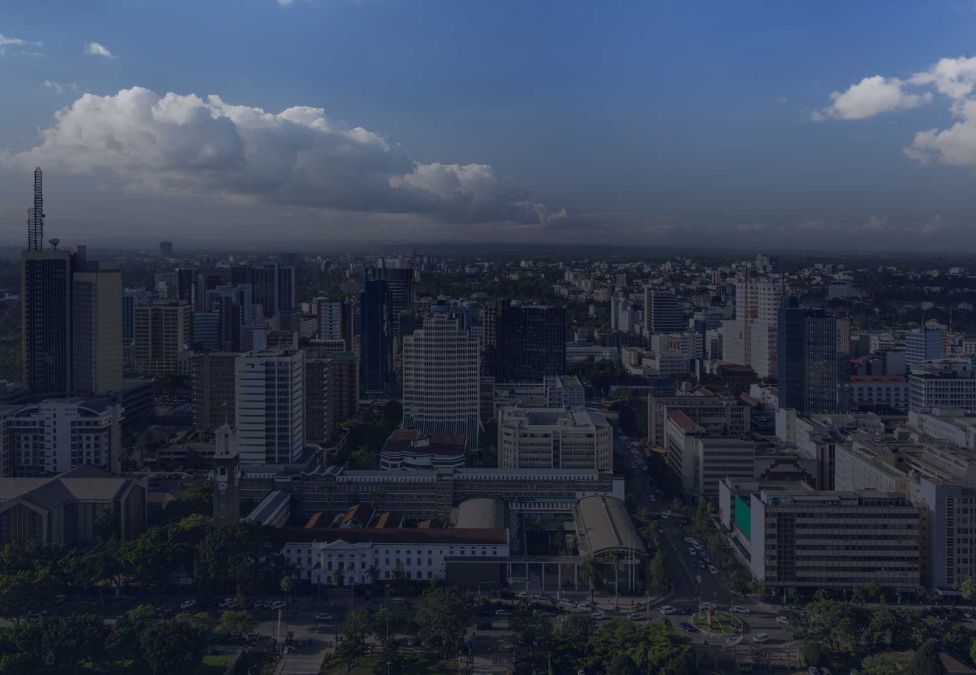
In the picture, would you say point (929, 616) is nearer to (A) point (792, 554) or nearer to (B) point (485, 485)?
(A) point (792, 554)

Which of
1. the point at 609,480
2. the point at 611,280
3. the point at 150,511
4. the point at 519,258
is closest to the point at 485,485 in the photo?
the point at 609,480

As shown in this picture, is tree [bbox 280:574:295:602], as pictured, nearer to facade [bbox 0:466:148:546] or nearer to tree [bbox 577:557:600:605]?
facade [bbox 0:466:148:546]

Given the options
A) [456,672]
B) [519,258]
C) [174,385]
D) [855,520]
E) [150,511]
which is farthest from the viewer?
[519,258]

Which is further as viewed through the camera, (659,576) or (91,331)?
(91,331)

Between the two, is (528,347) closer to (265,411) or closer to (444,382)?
(444,382)

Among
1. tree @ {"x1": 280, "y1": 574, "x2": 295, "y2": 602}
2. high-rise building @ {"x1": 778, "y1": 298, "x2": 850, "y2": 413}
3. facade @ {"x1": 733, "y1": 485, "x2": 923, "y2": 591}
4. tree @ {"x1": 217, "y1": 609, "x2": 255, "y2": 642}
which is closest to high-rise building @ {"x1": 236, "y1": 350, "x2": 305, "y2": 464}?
tree @ {"x1": 280, "y1": 574, "x2": 295, "y2": 602}

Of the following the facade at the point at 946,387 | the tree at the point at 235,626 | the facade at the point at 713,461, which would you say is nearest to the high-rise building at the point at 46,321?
the tree at the point at 235,626

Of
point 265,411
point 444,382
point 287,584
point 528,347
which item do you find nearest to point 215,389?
point 444,382
